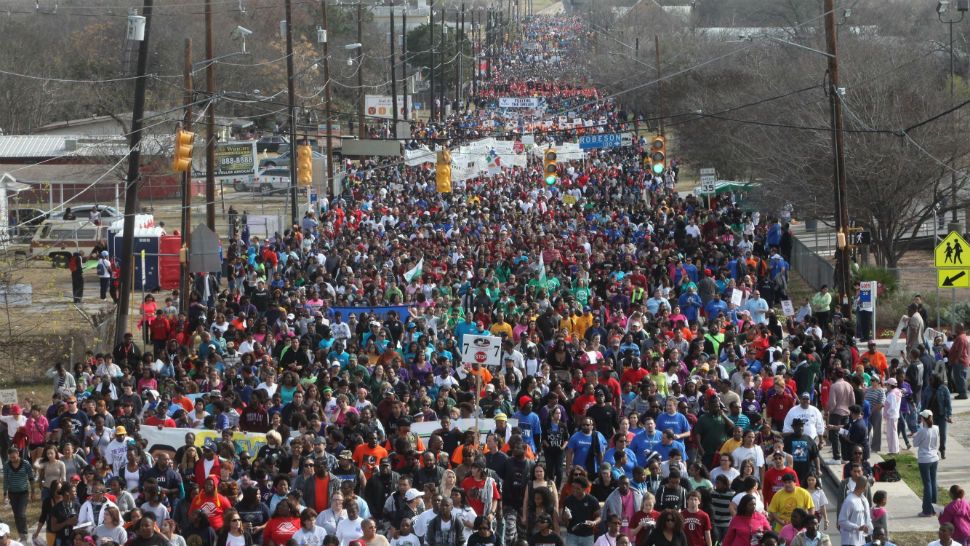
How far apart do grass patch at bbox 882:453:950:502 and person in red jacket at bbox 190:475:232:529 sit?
8425mm

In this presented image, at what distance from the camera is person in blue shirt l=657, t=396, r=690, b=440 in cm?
1662

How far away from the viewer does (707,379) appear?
18.6 m

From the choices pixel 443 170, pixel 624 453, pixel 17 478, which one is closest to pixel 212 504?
pixel 17 478

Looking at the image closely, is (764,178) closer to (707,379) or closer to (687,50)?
(707,379)

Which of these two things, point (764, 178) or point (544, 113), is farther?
point (544, 113)

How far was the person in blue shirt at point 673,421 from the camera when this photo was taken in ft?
54.5

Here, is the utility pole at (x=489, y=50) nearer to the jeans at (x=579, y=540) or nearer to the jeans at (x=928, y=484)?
the jeans at (x=928, y=484)

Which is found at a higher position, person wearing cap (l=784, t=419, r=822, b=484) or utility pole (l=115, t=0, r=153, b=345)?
utility pole (l=115, t=0, r=153, b=345)

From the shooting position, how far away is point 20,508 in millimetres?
17047

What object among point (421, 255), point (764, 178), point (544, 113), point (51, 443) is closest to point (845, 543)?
point (51, 443)

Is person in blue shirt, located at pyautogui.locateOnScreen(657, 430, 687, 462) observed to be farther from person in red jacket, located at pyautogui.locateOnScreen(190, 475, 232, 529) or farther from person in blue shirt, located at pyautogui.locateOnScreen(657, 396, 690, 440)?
person in red jacket, located at pyautogui.locateOnScreen(190, 475, 232, 529)

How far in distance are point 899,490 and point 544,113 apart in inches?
3612

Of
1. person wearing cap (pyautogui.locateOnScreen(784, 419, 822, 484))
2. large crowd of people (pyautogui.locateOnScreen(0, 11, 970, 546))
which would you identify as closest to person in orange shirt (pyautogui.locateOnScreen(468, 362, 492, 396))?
large crowd of people (pyautogui.locateOnScreen(0, 11, 970, 546))

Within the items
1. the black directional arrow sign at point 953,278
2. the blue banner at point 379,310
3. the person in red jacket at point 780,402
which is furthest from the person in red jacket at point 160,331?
the black directional arrow sign at point 953,278
